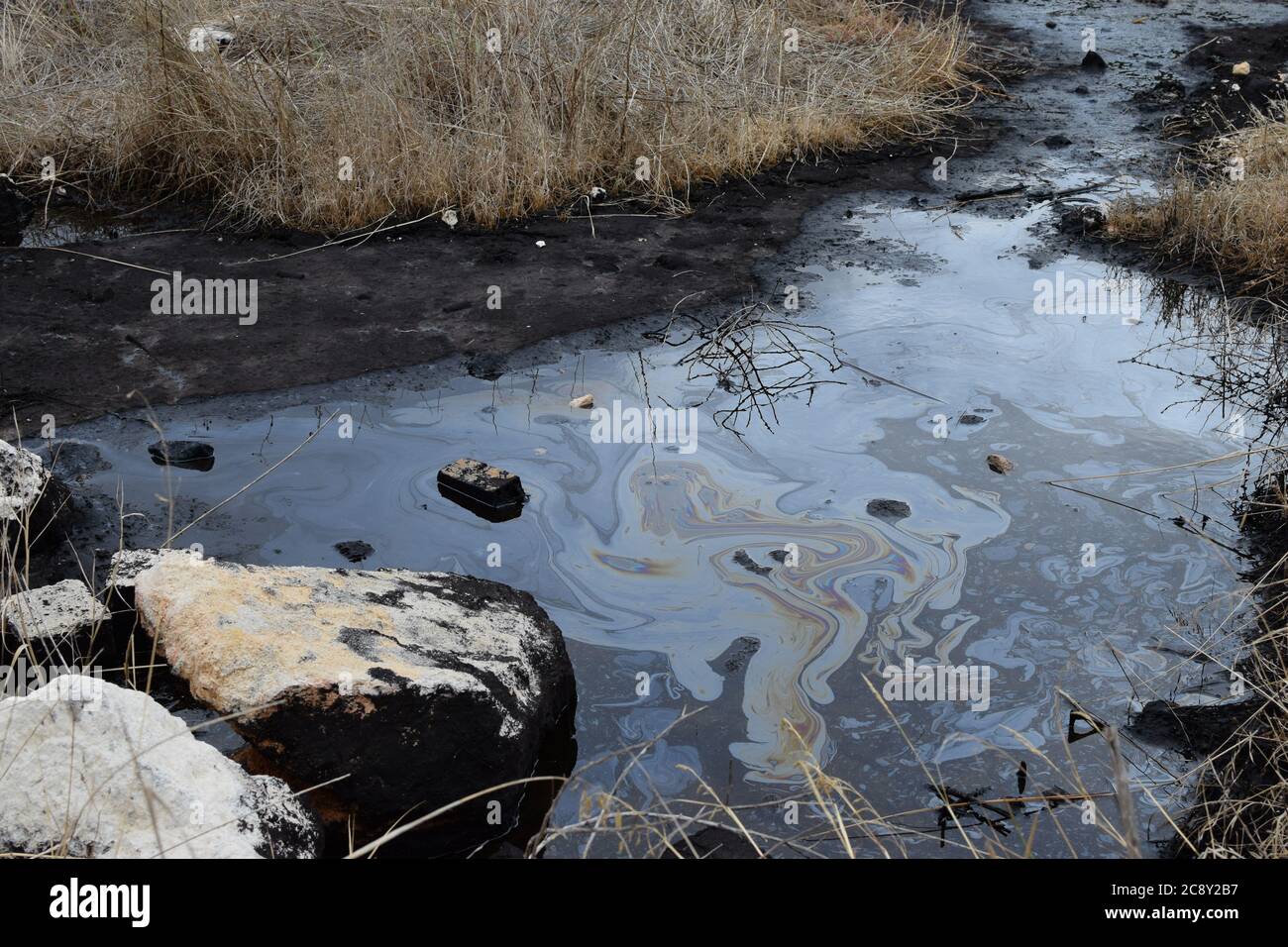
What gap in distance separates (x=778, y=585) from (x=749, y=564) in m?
0.13

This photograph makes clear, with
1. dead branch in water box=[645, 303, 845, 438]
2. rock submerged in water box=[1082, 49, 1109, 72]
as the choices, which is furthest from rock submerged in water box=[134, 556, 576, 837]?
rock submerged in water box=[1082, 49, 1109, 72]

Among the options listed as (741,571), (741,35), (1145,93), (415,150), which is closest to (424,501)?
(741,571)

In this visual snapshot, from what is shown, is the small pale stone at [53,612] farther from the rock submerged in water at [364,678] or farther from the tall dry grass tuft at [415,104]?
the tall dry grass tuft at [415,104]

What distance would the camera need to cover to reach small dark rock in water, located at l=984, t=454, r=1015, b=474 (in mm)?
3787

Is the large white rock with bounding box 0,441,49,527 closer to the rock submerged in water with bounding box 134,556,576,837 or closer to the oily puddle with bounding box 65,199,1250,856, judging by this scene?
the oily puddle with bounding box 65,199,1250,856

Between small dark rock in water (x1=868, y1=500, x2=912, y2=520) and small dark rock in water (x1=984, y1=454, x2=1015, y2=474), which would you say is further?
small dark rock in water (x1=984, y1=454, x2=1015, y2=474)

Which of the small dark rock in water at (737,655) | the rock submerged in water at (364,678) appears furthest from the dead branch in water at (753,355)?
the rock submerged in water at (364,678)

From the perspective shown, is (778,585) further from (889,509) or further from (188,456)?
(188,456)

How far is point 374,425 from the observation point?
4.11 meters

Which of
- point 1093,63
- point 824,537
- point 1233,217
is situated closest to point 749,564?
point 824,537

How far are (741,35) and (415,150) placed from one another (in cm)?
209

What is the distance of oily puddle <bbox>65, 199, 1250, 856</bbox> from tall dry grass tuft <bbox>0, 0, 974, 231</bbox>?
5.06 ft

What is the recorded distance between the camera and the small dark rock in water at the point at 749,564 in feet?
11.0

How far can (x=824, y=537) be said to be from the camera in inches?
138
